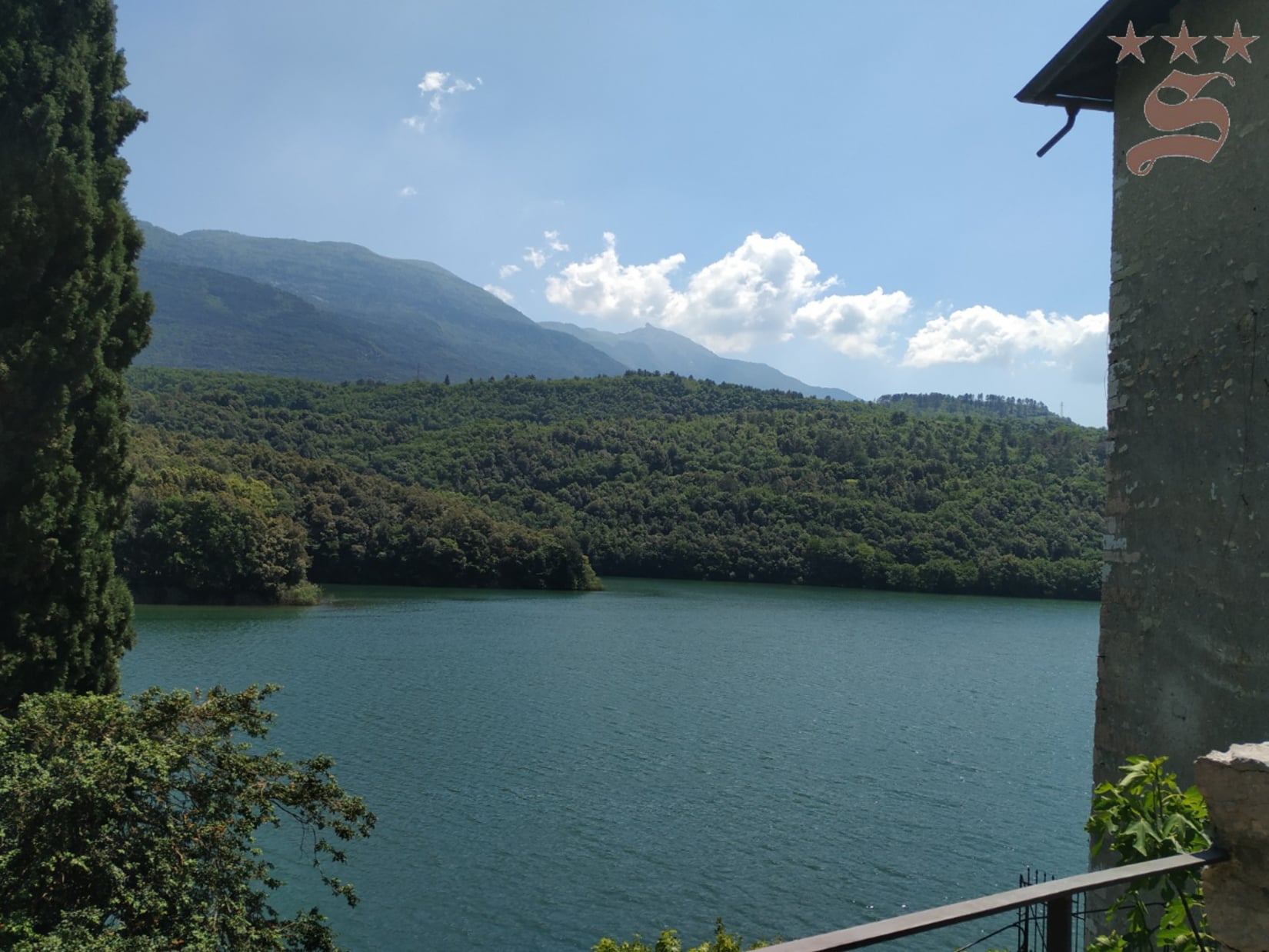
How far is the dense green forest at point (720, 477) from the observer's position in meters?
62.3

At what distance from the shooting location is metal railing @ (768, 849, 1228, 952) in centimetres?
162

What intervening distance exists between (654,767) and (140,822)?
12246 millimetres

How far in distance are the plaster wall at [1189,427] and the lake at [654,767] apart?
6883mm

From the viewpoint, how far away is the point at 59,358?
950 centimetres

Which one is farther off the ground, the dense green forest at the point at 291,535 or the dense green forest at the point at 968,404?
the dense green forest at the point at 968,404

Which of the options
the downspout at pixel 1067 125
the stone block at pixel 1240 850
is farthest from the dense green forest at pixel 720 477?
the stone block at pixel 1240 850

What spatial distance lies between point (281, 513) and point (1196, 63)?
48.9 metres

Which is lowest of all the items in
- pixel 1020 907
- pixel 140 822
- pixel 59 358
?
pixel 140 822

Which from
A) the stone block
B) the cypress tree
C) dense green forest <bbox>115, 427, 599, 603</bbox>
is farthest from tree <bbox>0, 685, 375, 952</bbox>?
dense green forest <bbox>115, 427, 599, 603</bbox>

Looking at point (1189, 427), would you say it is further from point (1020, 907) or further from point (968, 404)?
point (968, 404)

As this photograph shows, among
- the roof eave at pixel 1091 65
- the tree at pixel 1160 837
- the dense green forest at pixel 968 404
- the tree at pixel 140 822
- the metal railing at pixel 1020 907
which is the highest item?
the dense green forest at pixel 968 404

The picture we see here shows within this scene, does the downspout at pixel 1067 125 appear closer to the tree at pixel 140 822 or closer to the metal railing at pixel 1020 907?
the metal railing at pixel 1020 907

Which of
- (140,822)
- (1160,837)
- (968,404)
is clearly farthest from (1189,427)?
(968,404)

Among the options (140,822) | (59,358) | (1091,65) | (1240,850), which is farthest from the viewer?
(59,358)
